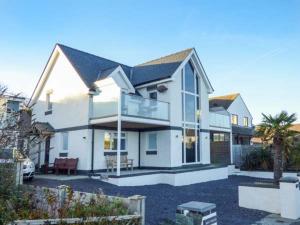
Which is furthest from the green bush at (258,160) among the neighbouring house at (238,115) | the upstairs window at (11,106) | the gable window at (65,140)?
the upstairs window at (11,106)

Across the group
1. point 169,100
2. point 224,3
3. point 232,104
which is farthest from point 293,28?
point 232,104

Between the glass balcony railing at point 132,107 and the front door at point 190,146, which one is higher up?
the glass balcony railing at point 132,107

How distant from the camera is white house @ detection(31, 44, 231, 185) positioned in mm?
19484

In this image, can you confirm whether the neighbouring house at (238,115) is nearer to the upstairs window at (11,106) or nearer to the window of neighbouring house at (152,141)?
the window of neighbouring house at (152,141)

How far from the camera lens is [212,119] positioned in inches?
1032

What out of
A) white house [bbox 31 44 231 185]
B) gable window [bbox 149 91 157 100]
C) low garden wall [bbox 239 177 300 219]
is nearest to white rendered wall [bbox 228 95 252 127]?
white house [bbox 31 44 231 185]

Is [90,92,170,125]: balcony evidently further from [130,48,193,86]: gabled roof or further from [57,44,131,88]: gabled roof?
[130,48,193,86]: gabled roof

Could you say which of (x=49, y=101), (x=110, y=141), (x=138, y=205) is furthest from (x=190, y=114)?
(x=138, y=205)

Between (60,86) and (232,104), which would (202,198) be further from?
(232,104)

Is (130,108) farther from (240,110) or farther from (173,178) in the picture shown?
(240,110)

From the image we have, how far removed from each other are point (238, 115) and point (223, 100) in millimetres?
2975

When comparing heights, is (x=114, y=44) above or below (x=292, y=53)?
above

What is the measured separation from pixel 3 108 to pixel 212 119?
20792 millimetres

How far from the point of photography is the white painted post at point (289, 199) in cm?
1000
